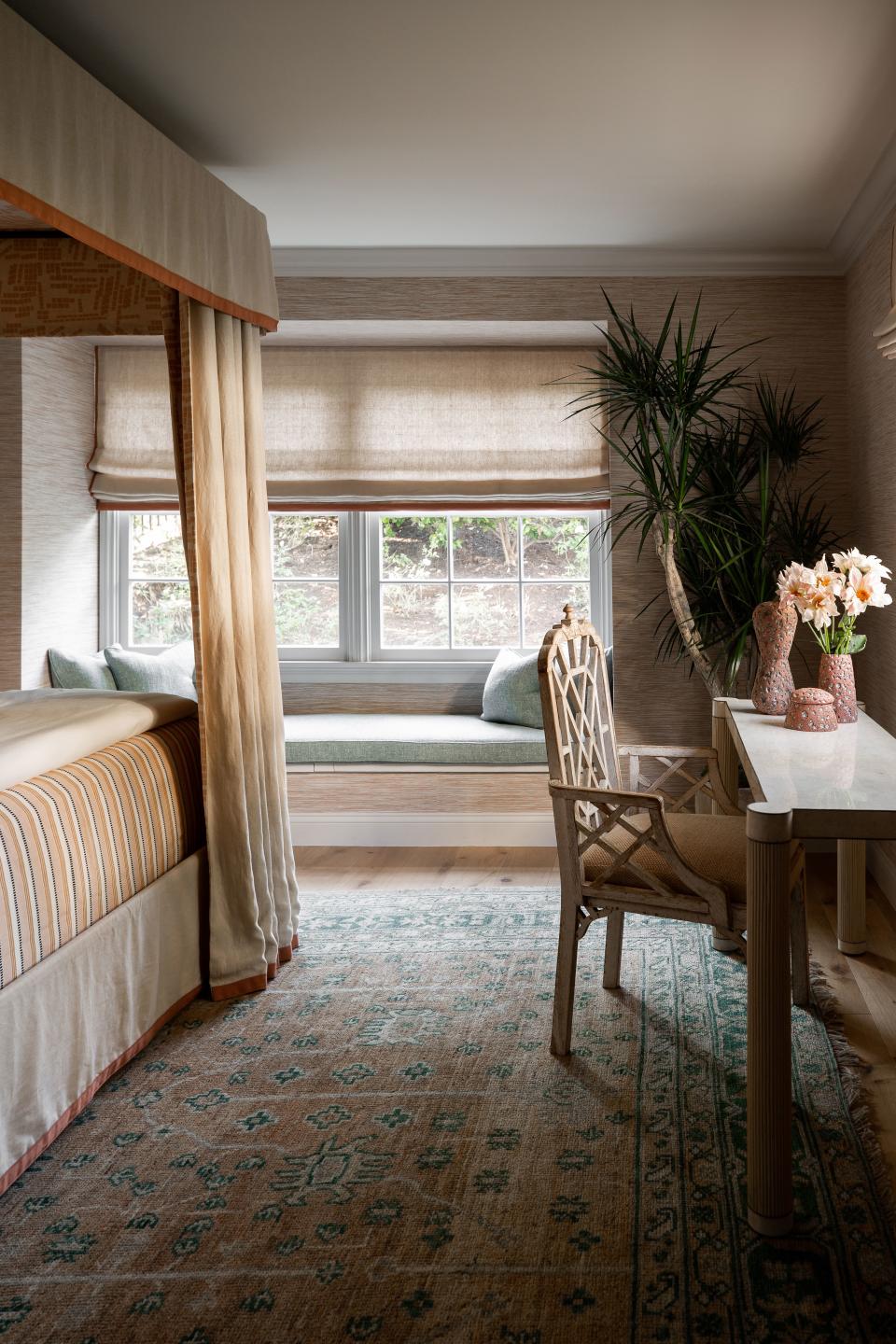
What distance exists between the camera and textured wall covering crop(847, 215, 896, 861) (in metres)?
3.74

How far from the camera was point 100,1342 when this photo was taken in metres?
1.59

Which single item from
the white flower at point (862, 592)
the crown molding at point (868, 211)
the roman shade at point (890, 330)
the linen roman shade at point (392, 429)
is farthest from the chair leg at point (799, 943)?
the linen roman shade at point (392, 429)

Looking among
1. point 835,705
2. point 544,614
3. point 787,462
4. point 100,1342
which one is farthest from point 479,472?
point 100,1342

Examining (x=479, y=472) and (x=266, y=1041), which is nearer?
(x=266, y=1041)

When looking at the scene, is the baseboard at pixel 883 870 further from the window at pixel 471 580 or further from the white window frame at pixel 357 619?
the window at pixel 471 580

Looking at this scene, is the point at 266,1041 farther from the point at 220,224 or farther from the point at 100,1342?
the point at 220,224

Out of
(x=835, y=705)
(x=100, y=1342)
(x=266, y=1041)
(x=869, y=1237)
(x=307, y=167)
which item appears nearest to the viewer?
(x=100, y=1342)

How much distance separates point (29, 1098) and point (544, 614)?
3.65 meters

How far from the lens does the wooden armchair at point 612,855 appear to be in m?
2.33

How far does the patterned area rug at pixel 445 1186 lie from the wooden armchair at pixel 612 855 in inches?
9.7

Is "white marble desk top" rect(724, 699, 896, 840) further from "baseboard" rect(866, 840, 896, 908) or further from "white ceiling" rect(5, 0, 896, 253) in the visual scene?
"white ceiling" rect(5, 0, 896, 253)

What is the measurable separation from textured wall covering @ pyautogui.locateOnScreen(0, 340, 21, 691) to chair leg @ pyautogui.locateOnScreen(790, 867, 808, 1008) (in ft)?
10.7

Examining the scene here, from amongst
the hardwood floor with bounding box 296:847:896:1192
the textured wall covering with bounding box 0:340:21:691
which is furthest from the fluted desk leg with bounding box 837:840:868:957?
the textured wall covering with bounding box 0:340:21:691

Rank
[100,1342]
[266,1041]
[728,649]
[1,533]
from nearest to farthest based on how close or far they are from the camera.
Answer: [100,1342]
[266,1041]
[728,649]
[1,533]
